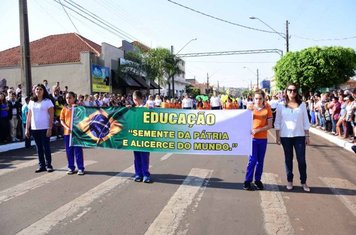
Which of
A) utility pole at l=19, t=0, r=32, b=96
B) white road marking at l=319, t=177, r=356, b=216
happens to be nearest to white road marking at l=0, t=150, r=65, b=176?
utility pole at l=19, t=0, r=32, b=96

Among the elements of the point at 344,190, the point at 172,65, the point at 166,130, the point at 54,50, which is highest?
the point at 54,50

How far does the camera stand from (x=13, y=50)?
38.9 m

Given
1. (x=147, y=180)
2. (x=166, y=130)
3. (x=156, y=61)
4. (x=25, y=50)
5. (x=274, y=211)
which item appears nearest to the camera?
(x=274, y=211)

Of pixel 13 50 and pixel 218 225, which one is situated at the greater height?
pixel 13 50

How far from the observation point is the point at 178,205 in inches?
219

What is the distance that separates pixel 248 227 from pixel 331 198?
7.15ft

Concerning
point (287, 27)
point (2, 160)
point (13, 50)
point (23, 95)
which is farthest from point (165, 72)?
point (2, 160)

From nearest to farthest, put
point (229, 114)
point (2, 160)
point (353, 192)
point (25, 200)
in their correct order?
point (25, 200), point (353, 192), point (229, 114), point (2, 160)

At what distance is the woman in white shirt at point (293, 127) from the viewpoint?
6352 mm

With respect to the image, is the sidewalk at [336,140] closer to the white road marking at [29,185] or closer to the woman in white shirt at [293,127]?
the woman in white shirt at [293,127]

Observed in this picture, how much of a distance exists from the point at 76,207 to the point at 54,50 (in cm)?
3255

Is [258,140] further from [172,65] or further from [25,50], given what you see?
[172,65]

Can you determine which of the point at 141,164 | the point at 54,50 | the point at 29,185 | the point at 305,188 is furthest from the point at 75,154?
the point at 54,50

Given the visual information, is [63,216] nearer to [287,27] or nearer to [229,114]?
[229,114]
